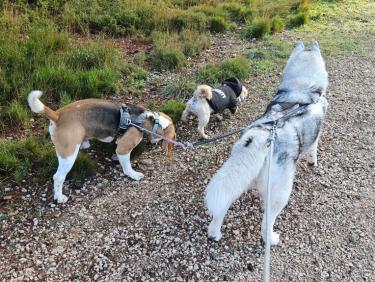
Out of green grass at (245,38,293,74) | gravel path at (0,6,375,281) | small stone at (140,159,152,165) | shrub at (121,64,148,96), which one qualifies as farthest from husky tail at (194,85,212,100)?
green grass at (245,38,293,74)

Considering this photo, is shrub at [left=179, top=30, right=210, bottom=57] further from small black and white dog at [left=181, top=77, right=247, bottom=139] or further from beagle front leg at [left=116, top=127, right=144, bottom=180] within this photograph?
beagle front leg at [left=116, top=127, right=144, bottom=180]

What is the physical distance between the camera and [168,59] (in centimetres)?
727

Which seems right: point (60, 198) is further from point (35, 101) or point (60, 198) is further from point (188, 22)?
point (188, 22)

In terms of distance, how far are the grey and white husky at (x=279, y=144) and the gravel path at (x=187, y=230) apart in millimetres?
279

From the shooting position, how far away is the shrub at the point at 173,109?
594 centimetres

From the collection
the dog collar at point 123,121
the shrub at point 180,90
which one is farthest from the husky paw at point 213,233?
the shrub at point 180,90

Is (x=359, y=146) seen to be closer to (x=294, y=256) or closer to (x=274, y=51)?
(x=294, y=256)

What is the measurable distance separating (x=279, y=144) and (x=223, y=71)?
353 centimetres

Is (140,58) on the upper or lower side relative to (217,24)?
lower

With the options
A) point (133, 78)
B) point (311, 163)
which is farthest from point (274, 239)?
point (133, 78)

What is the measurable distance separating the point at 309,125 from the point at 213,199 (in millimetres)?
1238

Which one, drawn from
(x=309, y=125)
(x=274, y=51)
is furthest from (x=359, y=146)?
(x=274, y=51)

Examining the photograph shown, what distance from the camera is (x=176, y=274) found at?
12.7ft

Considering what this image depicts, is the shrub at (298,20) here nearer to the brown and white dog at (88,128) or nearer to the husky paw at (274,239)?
the brown and white dog at (88,128)
